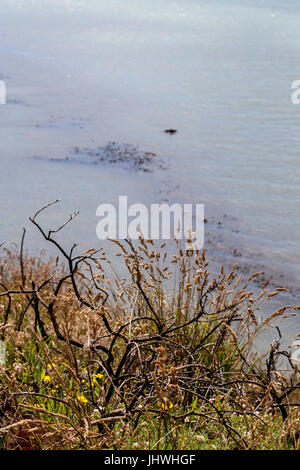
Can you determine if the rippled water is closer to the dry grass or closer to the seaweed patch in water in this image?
the seaweed patch in water

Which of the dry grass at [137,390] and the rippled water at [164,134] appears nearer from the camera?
the dry grass at [137,390]

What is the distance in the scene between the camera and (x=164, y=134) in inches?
895

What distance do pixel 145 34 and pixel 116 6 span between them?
42933 millimetres

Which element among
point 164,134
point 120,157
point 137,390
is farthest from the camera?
point 164,134

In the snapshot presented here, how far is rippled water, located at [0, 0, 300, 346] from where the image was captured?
14.2 meters

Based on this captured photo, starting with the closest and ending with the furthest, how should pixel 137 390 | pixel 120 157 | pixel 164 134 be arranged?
pixel 137 390
pixel 120 157
pixel 164 134

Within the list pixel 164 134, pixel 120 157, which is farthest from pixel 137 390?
pixel 164 134

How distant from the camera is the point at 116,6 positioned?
107062 mm

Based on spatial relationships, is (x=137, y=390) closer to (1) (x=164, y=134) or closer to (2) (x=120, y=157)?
(2) (x=120, y=157)

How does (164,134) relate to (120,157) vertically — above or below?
above

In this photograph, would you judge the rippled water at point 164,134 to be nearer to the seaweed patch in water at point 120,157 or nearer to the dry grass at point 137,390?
the seaweed patch in water at point 120,157

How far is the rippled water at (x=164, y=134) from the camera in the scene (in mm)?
14195


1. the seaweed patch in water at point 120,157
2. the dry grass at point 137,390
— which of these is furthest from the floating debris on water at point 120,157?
the dry grass at point 137,390
